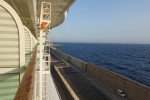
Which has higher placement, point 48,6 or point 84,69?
point 48,6

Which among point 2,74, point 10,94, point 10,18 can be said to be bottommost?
point 10,94

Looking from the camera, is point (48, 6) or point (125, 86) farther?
point (125, 86)

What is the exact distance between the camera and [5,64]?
18.4 ft

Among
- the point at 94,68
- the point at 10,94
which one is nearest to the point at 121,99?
the point at 94,68

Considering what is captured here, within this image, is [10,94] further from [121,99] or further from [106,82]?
[106,82]

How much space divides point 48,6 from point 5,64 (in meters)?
8.59

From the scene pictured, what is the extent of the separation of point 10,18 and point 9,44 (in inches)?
32.0

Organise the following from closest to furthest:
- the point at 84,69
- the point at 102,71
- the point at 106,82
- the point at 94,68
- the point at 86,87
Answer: the point at 86,87, the point at 106,82, the point at 102,71, the point at 94,68, the point at 84,69

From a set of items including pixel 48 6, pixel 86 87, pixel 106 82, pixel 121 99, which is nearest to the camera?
pixel 48 6

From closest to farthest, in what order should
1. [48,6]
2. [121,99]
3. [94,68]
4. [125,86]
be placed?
[48,6] < [121,99] < [125,86] < [94,68]

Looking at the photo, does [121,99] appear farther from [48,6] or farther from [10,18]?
[10,18]

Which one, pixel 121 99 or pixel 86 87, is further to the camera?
pixel 86 87

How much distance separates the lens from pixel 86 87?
2855 centimetres

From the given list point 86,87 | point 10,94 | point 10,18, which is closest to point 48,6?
point 10,18
